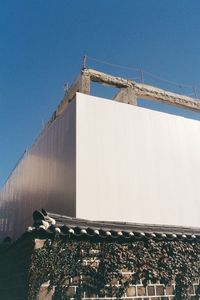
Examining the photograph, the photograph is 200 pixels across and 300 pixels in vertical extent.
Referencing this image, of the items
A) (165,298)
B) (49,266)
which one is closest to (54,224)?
(49,266)

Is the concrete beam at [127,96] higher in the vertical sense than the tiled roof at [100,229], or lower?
higher

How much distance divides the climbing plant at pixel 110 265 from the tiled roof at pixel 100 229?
184mm

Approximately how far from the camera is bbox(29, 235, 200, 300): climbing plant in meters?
6.09

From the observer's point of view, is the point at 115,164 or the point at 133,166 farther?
the point at 133,166

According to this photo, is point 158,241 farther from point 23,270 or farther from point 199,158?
point 199,158

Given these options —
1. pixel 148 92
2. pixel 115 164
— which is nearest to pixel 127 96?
pixel 148 92

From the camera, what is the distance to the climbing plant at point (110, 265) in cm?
609

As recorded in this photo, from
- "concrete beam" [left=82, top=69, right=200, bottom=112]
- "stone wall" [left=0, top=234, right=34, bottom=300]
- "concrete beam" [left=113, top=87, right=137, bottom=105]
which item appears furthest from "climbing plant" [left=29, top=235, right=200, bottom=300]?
"concrete beam" [left=82, top=69, right=200, bottom=112]

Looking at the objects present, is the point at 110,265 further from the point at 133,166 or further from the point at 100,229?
the point at 133,166

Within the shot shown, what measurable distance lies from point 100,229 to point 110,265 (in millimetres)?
762

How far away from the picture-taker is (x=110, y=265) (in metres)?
6.63

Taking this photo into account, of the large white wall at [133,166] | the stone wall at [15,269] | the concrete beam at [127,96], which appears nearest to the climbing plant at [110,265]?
the stone wall at [15,269]

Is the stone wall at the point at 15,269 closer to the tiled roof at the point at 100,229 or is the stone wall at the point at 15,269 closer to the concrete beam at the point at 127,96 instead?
the tiled roof at the point at 100,229

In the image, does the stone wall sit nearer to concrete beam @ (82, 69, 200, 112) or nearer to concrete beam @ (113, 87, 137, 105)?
concrete beam @ (82, 69, 200, 112)
